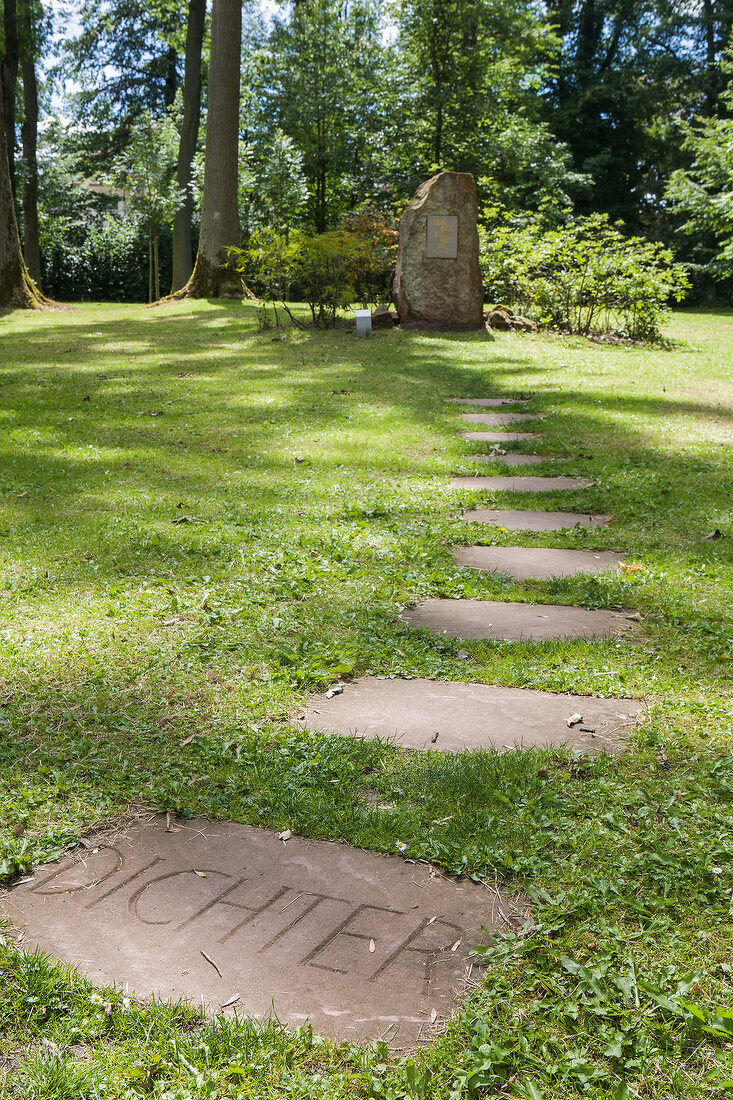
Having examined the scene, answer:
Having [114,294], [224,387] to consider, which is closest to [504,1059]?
[224,387]

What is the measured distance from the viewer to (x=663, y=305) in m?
14.8

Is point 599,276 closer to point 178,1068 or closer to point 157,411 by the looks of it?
point 157,411

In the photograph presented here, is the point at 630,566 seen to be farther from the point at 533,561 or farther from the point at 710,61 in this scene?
the point at 710,61

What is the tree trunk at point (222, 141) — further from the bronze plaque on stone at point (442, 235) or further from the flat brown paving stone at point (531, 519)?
the flat brown paving stone at point (531, 519)

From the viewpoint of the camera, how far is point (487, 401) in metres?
8.88

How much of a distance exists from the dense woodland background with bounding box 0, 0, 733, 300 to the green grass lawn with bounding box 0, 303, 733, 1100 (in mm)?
14177

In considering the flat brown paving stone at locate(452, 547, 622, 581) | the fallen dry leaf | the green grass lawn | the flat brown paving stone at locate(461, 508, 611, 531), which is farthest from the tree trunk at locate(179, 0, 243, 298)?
the fallen dry leaf

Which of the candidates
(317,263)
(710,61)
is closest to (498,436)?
(317,263)

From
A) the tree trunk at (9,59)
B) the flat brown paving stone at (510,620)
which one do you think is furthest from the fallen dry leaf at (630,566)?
the tree trunk at (9,59)

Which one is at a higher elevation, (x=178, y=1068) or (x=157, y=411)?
(x=157, y=411)

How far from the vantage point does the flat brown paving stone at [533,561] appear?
4109mm

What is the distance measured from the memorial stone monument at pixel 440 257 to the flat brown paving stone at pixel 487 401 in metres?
5.87

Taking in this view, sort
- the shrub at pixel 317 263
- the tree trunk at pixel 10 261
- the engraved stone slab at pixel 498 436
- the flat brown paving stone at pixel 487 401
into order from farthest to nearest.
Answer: the tree trunk at pixel 10 261 → the shrub at pixel 317 263 → the flat brown paving stone at pixel 487 401 → the engraved stone slab at pixel 498 436

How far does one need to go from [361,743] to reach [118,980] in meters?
1.04
